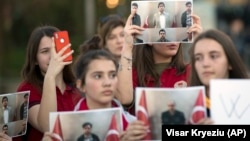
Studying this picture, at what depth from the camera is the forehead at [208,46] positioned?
2.07m

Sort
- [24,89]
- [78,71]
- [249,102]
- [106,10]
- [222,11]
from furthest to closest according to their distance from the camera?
[222,11] < [106,10] < [24,89] < [78,71] < [249,102]

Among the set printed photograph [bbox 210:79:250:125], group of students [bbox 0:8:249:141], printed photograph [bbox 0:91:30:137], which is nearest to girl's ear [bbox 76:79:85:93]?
group of students [bbox 0:8:249:141]

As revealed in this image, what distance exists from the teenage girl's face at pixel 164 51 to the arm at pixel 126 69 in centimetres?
11

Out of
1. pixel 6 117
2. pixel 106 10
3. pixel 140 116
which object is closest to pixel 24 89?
pixel 6 117

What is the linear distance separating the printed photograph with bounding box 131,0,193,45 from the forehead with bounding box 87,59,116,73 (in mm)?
176

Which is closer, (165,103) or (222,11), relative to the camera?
(165,103)

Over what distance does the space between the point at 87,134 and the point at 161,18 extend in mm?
496

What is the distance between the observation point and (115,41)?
2572 millimetres

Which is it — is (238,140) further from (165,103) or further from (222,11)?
(222,11)

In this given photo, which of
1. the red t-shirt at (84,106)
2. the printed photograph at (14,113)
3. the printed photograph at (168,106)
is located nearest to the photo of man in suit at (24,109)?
the printed photograph at (14,113)

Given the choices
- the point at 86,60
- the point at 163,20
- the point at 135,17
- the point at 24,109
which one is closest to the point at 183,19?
the point at 163,20

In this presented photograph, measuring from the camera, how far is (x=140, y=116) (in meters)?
2.09

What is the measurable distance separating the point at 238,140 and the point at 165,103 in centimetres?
27

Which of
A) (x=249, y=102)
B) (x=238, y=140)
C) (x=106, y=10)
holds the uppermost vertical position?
(x=106, y=10)
